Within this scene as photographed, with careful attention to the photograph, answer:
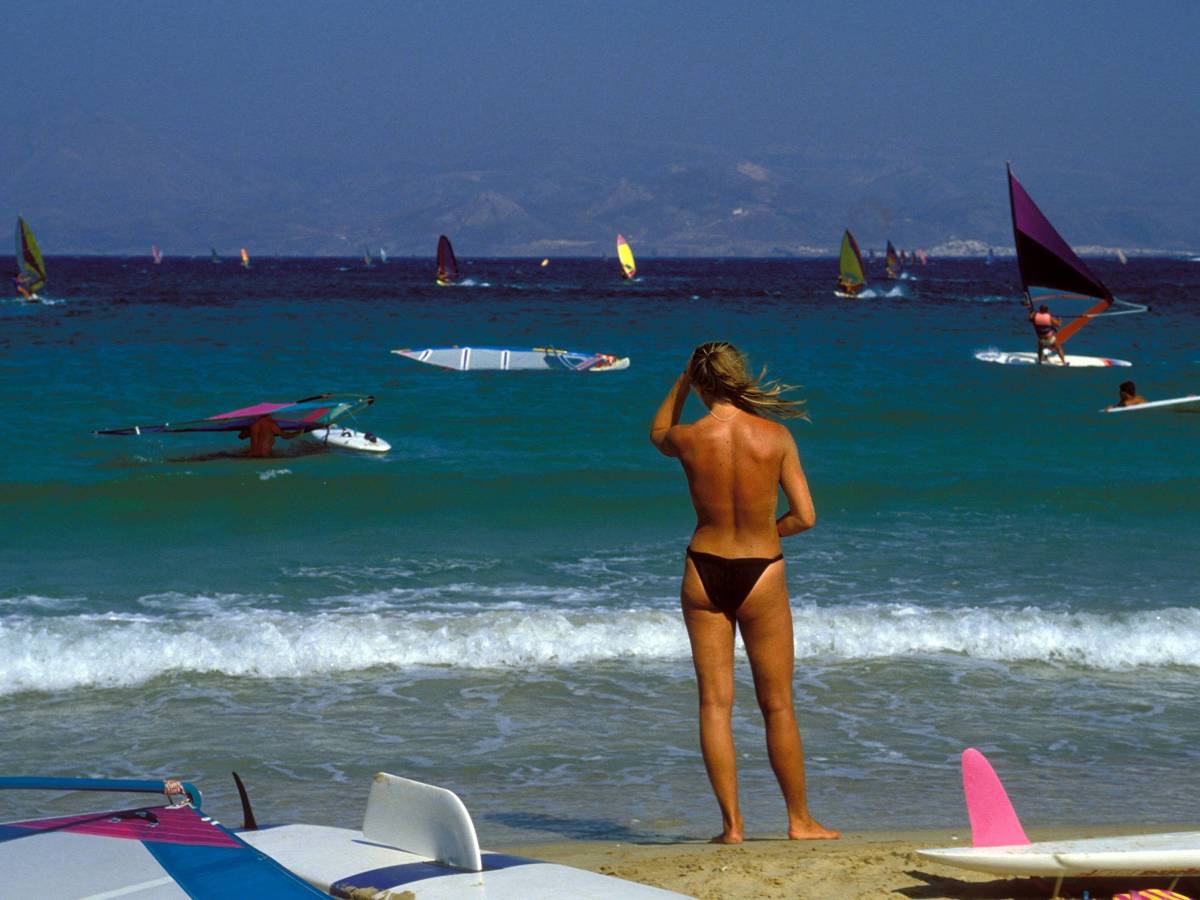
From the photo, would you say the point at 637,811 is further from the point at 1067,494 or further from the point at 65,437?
the point at 65,437

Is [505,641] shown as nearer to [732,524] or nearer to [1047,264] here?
[732,524]

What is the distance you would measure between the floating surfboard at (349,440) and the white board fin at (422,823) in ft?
47.9

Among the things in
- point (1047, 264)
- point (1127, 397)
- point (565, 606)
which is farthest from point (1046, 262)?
point (565, 606)

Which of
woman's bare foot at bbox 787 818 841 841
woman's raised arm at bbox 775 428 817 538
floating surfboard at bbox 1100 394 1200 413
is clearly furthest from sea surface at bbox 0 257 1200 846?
woman's raised arm at bbox 775 428 817 538

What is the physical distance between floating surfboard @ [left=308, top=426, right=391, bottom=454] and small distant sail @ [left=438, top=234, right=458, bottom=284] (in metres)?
65.3

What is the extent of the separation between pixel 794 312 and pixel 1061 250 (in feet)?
93.9

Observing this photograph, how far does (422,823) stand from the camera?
4.07 m

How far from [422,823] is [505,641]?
495 cm

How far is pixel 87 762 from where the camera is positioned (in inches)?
264

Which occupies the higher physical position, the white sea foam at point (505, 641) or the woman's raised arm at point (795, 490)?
the woman's raised arm at point (795, 490)

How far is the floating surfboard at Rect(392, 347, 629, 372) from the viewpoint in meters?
28.2

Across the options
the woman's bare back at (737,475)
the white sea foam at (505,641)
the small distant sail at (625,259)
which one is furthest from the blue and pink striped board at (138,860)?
the small distant sail at (625,259)

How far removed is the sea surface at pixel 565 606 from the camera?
21.5ft

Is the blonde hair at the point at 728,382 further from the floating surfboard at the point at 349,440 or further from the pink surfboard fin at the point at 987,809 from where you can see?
the floating surfboard at the point at 349,440
